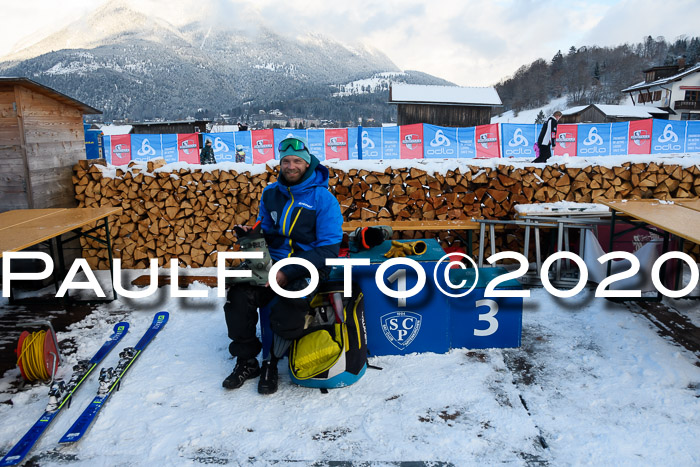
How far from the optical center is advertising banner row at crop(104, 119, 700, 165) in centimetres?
1351

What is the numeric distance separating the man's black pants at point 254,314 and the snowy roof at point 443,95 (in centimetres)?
2529

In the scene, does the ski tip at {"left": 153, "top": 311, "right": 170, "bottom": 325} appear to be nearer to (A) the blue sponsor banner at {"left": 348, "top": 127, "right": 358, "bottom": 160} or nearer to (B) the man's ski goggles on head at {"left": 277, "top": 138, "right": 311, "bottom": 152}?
(B) the man's ski goggles on head at {"left": 277, "top": 138, "right": 311, "bottom": 152}

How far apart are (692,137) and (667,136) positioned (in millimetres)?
765

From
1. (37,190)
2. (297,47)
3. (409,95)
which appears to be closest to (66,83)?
(409,95)

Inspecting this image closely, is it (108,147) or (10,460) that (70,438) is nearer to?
(10,460)

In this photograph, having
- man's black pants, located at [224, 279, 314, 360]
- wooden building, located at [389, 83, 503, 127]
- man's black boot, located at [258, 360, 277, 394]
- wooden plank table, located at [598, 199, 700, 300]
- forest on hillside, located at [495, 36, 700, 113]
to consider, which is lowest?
man's black boot, located at [258, 360, 277, 394]

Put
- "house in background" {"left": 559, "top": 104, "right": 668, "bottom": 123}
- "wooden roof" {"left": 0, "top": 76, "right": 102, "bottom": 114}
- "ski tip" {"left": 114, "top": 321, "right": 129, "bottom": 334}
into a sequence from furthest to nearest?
"house in background" {"left": 559, "top": 104, "right": 668, "bottom": 123}, "wooden roof" {"left": 0, "top": 76, "right": 102, "bottom": 114}, "ski tip" {"left": 114, "top": 321, "right": 129, "bottom": 334}

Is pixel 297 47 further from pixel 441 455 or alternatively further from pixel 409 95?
pixel 441 455

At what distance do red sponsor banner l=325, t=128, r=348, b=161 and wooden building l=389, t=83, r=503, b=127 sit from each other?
542 inches

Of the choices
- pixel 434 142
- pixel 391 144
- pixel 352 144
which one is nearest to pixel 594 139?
pixel 434 142

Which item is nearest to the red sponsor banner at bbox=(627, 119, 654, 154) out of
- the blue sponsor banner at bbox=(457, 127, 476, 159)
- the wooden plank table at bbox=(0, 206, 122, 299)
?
the blue sponsor banner at bbox=(457, 127, 476, 159)

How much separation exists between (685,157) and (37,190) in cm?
832

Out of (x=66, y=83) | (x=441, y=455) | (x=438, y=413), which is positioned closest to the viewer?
(x=441, y=455)

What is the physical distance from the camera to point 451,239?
6109mm
